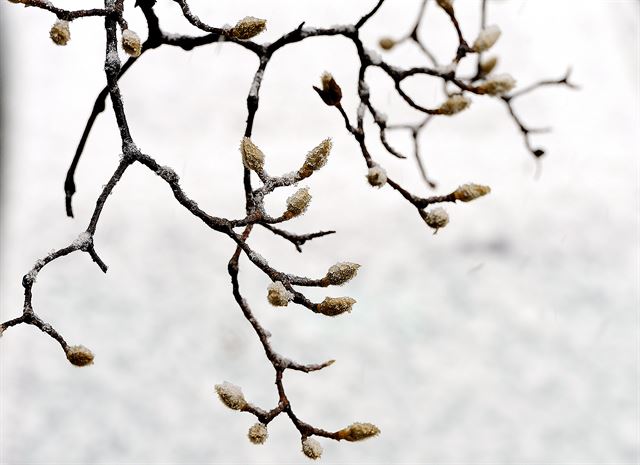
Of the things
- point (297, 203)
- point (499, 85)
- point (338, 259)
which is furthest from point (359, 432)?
point (338, 259)

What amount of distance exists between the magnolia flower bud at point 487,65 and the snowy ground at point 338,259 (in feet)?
4.54

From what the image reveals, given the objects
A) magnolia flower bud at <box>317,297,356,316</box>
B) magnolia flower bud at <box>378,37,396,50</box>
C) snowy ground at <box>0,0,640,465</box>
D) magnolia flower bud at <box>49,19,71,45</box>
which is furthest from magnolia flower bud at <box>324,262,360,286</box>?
snowy ground at <box>0,0,640,465</box>

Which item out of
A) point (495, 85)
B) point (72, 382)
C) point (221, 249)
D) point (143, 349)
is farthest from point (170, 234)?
point (495, 85)

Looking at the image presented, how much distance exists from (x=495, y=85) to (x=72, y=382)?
1.62 meters

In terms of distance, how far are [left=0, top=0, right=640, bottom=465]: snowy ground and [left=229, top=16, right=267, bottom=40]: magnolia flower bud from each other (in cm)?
140

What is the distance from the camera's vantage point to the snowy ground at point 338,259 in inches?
71.7

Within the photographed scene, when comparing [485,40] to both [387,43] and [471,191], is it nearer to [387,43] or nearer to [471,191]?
[471,191]

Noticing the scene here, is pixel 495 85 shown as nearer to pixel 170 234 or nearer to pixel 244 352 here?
pixel 244 352

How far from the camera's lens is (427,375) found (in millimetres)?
1896

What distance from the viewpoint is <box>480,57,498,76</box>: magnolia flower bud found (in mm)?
562

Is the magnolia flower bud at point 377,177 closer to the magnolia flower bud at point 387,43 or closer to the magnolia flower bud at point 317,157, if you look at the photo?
the magnolia flower bud at point 317,157

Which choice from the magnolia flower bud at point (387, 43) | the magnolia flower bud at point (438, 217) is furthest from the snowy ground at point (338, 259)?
the magnolia flower bud at point (438, 217)

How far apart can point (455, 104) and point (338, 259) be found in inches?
60.0

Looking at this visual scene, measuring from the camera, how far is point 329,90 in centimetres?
55
